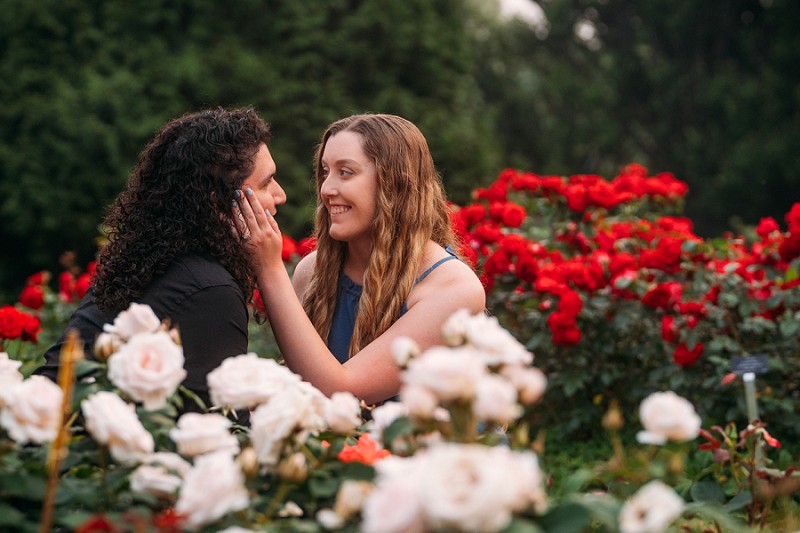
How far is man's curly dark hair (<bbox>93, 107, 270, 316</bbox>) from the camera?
2.44 metres

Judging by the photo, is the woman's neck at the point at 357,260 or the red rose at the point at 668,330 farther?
the red rose at the point at 668,330

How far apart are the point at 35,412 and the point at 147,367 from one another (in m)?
0.16

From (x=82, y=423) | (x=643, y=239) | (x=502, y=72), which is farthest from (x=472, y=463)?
(x=502, y=72)

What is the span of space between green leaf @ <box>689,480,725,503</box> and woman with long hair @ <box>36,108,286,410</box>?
4.42 feet

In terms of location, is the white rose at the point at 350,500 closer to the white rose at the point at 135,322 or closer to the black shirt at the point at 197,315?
the white rose at the point at 135,322

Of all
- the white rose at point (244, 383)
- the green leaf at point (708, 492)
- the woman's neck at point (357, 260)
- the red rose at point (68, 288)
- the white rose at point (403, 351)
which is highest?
the red rose at point (68, 288)

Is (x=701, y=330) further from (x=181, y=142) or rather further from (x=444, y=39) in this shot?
(x=444, y=39)

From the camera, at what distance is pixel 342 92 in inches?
456

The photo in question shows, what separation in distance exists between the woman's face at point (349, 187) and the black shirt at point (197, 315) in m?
0.57

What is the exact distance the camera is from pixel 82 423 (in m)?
2.04

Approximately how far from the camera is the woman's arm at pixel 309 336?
2.65 meters

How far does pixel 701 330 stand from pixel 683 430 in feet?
9.68

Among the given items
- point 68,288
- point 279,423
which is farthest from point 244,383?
point 68,288

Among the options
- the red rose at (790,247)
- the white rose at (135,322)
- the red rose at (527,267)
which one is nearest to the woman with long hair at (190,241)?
the white rose at (135,322)
